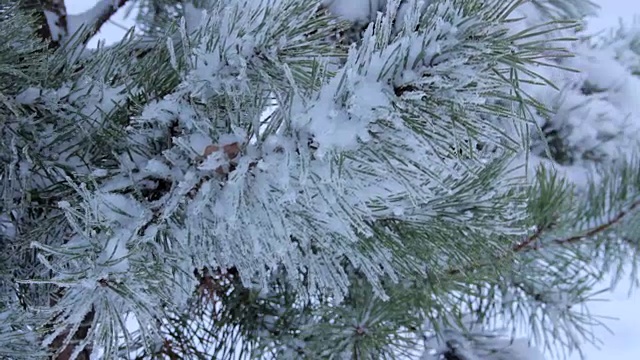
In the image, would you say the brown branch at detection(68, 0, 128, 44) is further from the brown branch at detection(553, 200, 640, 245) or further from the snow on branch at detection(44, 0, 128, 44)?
the brown branch at detection(553, 200, 640, 245)

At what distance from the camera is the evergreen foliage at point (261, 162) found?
1.25 feet

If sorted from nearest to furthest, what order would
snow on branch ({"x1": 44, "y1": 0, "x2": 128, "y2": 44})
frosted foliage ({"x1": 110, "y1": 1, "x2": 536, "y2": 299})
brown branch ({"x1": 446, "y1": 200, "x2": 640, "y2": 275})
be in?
frosted foliage ({"x1": 110, "y1": 1, "x2": 536, "y2": 299}) < snow on branch ({"x1": 44, "y1": 0, "x2": 128, "y2": 44}) < brown branch ({"x1": 446, "y1": 200, "x2": 640, "y2": 275})

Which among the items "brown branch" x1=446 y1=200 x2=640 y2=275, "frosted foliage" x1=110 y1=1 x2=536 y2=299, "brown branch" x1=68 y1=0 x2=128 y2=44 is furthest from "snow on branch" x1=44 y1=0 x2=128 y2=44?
"brown branch" x1=446 y1=200 x2=640 y2=275

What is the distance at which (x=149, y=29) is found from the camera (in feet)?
3.30

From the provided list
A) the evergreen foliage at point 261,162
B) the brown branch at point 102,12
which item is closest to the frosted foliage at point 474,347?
the evergreen foliage at point 261,162

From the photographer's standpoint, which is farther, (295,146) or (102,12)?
(102,12)

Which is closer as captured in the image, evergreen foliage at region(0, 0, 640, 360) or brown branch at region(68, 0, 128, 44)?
evergreen foliage at region(0, 0, 640, 360)

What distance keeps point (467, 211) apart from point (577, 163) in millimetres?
716

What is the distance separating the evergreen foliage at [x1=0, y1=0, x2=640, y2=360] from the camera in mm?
380

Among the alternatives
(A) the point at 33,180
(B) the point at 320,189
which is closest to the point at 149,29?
(A) the point at 33,180

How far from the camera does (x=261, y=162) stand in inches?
16.2

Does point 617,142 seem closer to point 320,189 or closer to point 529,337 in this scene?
point 529,337

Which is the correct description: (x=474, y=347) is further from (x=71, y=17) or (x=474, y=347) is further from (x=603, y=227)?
(x=71, y=17)

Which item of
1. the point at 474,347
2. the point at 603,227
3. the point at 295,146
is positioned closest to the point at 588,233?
the point at 603,227
